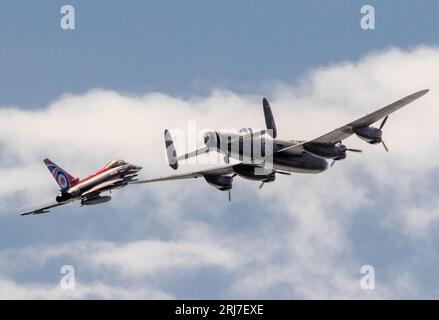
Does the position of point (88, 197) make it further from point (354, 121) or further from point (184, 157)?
point (354, 121)

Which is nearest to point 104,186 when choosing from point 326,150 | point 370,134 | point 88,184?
point 88,184

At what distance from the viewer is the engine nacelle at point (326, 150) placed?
94.1 m

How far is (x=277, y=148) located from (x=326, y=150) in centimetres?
537

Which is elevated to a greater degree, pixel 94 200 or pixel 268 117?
pixel 268 117

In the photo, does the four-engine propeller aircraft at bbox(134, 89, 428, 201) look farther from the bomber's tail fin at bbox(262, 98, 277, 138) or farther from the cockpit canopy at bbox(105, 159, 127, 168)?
the cockpit canopy at bbox(105, 159, 127, 168)

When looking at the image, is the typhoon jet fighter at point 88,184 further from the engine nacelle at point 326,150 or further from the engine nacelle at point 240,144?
the engine nacelle at point 326,150

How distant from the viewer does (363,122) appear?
91188mm

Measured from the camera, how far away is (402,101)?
87.4m

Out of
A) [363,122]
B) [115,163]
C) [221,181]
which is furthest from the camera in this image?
[115,163]

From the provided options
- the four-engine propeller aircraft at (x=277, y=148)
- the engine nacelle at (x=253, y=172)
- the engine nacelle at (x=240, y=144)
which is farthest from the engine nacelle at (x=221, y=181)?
the engine nacelle at (x=240, y=144)

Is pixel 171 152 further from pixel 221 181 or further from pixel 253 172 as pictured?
pixel 253 172

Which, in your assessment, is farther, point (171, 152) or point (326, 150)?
point (171, 152)

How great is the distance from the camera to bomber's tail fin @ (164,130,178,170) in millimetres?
99019

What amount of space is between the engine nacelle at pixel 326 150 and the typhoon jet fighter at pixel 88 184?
22.3 m
